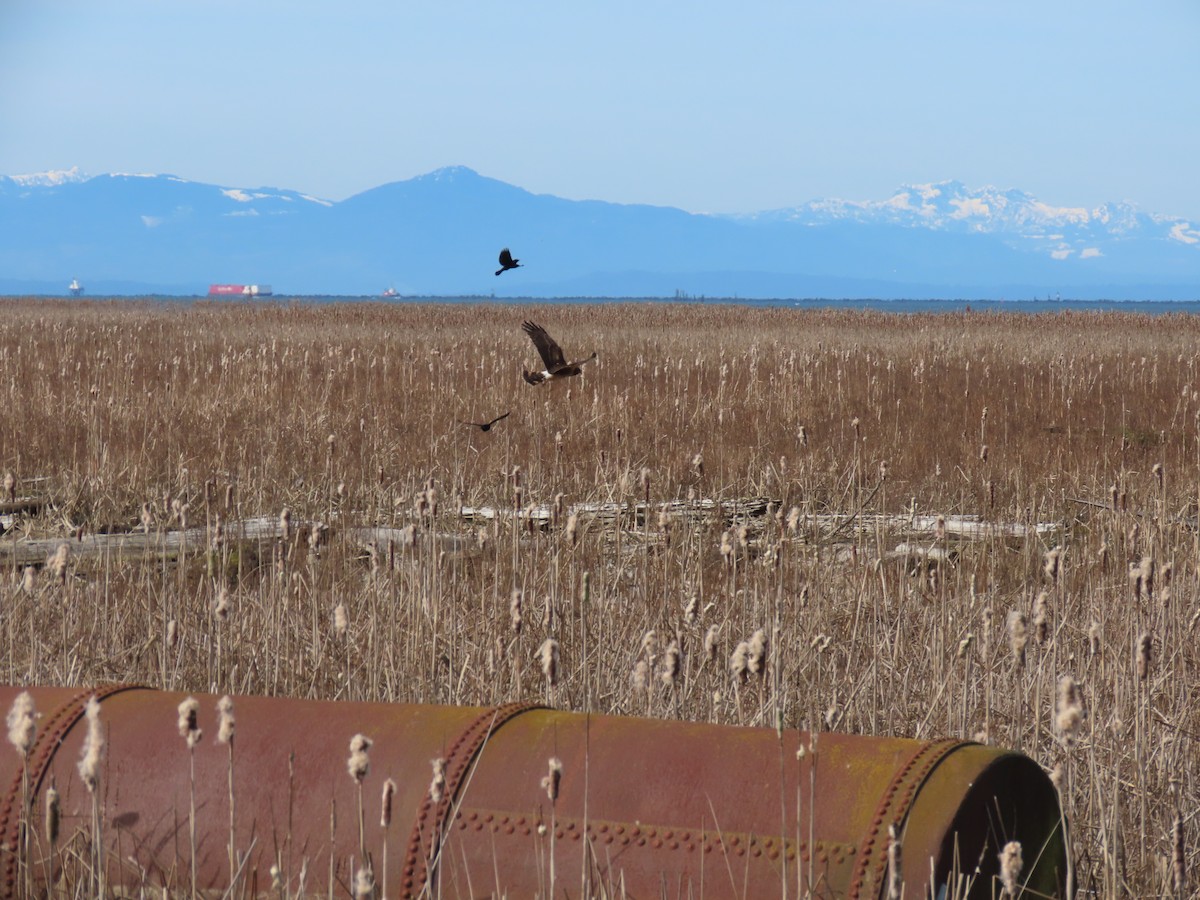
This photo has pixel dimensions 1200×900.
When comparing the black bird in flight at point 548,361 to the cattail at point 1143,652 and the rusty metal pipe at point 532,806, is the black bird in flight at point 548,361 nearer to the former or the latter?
the rusty metal pipe at point 532,806

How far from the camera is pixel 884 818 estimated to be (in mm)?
1896

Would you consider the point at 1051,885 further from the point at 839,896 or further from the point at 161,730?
the point at 161,730

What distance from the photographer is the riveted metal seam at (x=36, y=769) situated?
2205 mm

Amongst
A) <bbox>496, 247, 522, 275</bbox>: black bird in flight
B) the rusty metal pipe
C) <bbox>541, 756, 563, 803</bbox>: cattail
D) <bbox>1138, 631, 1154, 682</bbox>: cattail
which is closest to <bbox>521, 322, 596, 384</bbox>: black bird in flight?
<bbox>496, 247, 522, 275</bbox>: black bird in flight

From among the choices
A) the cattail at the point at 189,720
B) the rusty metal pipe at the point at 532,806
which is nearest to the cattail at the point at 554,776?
the rusty metal pipe at the point at 532,806

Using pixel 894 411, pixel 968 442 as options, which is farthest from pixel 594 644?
pixel 894 411

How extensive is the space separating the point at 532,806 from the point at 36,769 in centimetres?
93

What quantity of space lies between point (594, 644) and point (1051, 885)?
83.4 inches

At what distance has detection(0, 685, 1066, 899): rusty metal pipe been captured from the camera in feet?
6.28

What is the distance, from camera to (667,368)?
529 inches

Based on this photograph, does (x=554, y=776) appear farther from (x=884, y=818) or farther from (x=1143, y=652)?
(x=1143, y=652)

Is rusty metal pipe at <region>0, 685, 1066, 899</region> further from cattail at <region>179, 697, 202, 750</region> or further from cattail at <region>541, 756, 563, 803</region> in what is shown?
cattail at <region>179, 697, 202, 750</region>

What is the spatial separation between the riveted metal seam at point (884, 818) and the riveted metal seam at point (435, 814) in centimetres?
66

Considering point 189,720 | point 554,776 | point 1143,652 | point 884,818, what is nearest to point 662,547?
point 1143,652
